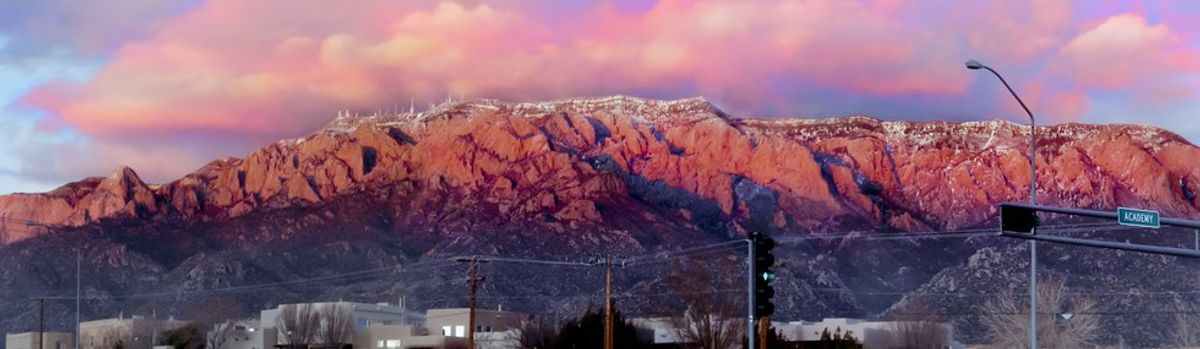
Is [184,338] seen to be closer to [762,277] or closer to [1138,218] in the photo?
[762,277]

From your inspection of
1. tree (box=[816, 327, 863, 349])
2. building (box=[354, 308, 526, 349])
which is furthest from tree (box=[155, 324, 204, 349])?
tree (box=[816, 327, 863, 349])

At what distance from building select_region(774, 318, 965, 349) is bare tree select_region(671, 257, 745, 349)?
3382 mm

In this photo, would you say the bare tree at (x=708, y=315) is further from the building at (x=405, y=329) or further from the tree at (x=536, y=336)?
the building at (x=405, y=329)

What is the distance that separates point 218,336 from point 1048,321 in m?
69.3

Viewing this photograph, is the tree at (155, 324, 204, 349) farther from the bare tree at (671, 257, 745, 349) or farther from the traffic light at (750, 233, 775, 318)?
the traffic light at (750, 233, 775, 318)

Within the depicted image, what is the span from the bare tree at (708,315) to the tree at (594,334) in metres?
4.10

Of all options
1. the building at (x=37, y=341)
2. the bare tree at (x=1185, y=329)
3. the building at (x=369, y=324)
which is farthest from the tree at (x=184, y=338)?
the bare tree at (x=1185, y=329)

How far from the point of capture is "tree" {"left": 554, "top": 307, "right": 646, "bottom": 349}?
108 metres

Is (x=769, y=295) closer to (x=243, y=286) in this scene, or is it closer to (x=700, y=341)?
(x=700, y=341)

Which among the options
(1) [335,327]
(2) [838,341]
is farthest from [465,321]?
(2) [838,341]

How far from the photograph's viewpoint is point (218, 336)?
14888cm

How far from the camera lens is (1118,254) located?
174 meters

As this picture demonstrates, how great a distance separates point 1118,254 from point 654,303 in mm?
48116

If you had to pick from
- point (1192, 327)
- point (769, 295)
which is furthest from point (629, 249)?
point (769, 295)
